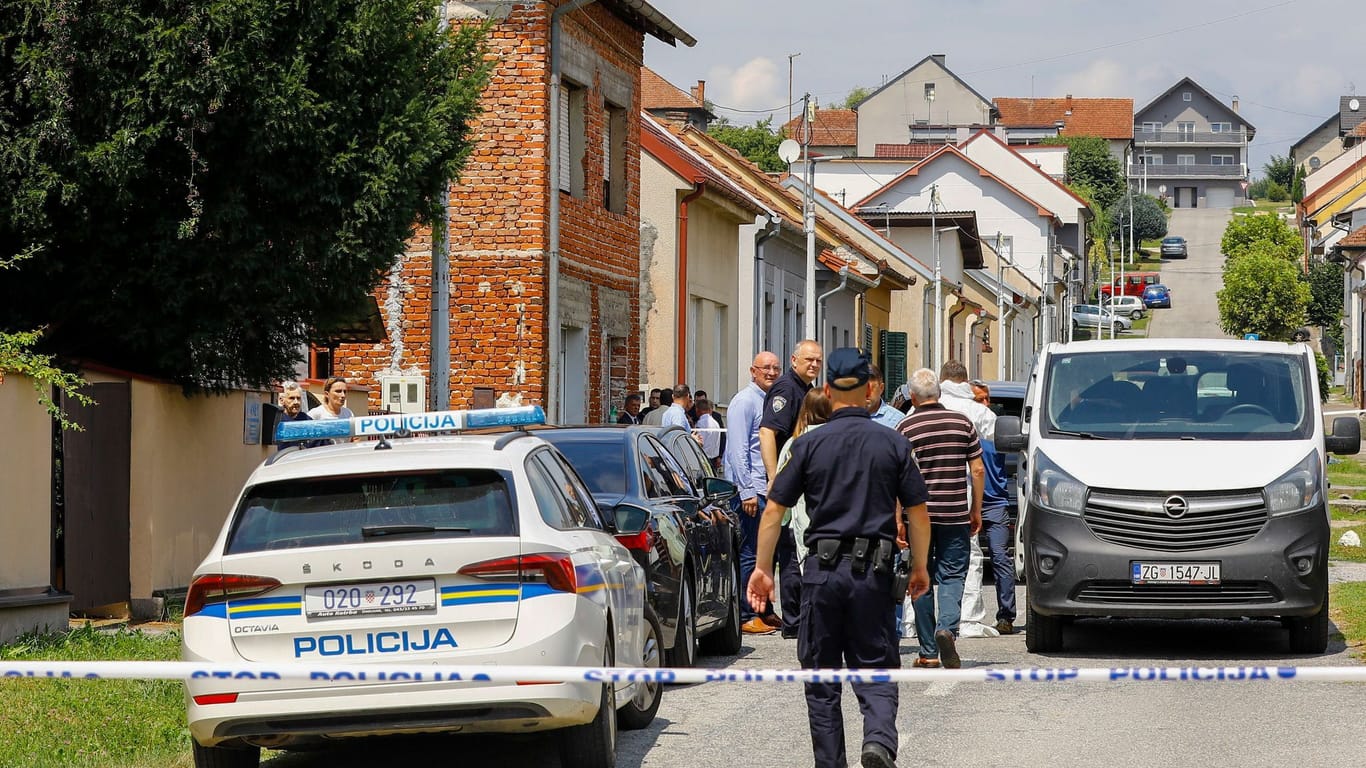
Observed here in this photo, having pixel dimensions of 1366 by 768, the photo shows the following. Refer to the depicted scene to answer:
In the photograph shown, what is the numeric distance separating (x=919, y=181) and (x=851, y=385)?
8011 centimetres

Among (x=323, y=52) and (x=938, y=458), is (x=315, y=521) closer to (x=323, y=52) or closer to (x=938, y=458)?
(x=938, y=458)

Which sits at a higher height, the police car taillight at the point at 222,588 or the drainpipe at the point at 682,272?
the drainpipe at the point at 682,272

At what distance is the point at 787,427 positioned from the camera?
1291cm

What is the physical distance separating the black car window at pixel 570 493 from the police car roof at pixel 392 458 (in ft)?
1.14

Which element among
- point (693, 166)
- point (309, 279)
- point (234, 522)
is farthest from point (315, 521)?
point (693, 166)

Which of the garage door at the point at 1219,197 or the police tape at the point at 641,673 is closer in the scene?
the police tape at the point at 641,673

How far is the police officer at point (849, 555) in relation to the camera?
23.7ft

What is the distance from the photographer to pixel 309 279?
1472cm

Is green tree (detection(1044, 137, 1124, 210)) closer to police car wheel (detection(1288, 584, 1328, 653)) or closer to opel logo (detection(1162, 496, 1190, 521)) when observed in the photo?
police car wheel (detection(1288, 584, 1328, 653))

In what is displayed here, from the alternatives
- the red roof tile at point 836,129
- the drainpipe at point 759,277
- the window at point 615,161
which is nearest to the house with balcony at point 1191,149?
the red roof tile at point 836,129

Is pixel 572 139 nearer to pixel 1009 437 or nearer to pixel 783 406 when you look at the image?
pixel 783 406

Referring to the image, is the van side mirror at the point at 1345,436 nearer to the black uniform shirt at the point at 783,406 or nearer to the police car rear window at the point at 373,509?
the black uniform shirt at the point at 783,406

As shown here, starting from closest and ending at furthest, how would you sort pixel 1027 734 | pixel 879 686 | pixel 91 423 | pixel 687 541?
1. pixel 879 686
2. pixel 1027 734
3. pixel 687 541
4. pixel 91 423

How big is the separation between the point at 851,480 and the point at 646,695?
7.25 feet
